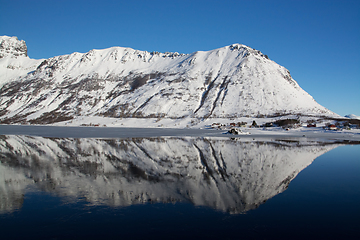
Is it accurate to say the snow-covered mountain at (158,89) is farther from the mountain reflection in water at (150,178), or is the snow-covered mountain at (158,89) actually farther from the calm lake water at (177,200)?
the calm lake water at (177,200)

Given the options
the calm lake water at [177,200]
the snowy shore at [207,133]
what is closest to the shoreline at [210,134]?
the snowy shore at [207,133]

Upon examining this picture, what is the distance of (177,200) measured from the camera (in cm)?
1116

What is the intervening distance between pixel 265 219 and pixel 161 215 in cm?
386

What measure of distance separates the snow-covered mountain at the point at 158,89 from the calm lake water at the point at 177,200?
97.9 meters

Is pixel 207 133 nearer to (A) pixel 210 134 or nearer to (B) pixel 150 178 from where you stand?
(A) pixel 210 134

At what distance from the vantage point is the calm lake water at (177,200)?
816 cm

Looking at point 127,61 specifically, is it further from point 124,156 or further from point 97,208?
point 97,208

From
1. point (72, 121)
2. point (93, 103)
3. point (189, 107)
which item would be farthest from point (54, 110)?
point (189, 107)

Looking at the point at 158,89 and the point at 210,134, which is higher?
the point at 158,89

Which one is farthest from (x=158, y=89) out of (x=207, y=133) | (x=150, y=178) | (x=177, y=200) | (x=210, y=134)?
(x=177, y=200)

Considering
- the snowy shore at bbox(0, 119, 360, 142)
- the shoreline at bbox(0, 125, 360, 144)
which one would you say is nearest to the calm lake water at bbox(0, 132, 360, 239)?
the shoreline at bbox(0, 125, 360, 144)

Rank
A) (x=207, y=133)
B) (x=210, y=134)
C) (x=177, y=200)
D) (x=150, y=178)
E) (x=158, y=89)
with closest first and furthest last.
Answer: (x=177, y=200)
(x=150, y=178)
(x=210, y=134)
(x=207, y=133)
(x=158, y=89)

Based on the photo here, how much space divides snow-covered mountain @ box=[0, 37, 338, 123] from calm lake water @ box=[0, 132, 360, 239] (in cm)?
9788

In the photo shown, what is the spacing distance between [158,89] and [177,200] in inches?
5395
